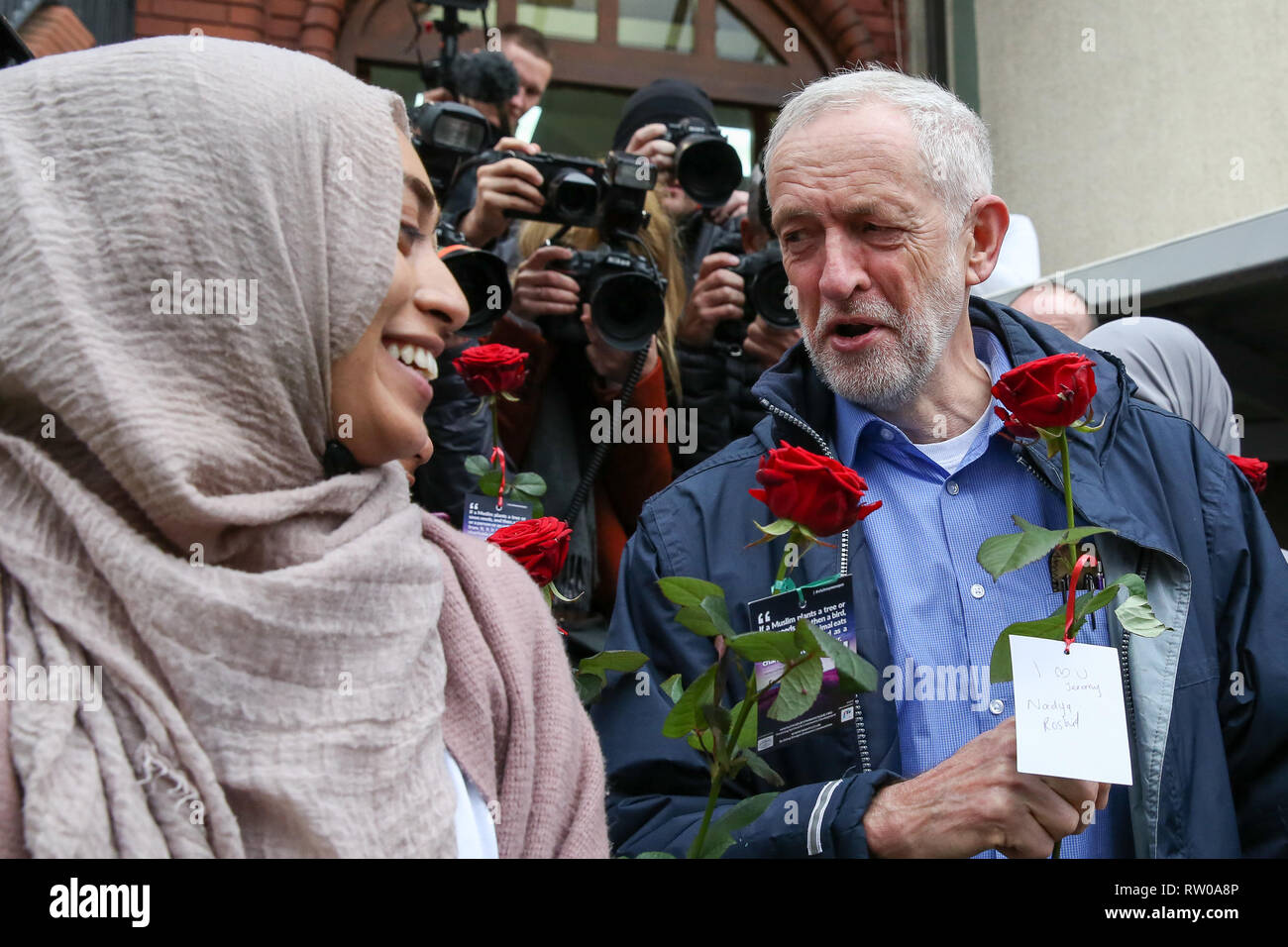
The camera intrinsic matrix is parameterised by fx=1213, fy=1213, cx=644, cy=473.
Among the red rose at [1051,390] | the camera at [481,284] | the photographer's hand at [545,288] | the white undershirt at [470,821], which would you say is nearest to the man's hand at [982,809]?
the red rose at [1051,390]

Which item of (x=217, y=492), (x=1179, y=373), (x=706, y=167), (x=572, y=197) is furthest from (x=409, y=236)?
(x=1179, y=373)

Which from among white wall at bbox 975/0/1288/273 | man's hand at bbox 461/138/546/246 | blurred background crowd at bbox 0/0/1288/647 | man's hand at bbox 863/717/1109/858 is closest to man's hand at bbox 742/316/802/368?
blurred background crowd at bbox 0/0/1288/647

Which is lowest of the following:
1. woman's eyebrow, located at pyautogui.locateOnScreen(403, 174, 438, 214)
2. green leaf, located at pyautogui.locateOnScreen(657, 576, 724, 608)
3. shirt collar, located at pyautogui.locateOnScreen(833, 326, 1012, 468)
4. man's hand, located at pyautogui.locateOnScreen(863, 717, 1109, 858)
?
man's hand, located at pyautogui.locateOnScreen(863, 717, 1109, 858)

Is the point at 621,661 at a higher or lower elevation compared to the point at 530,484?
lower

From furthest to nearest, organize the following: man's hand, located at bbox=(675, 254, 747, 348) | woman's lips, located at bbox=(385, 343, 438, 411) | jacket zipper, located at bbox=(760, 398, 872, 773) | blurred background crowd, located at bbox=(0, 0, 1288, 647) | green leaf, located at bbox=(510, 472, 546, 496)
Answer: man's hand, located at bbox=(675, 254, 747, 348)
blurred background crowd, located at bbox=(0, 0, 1288, 647)
green leaf, located at bbox=(510, 472, 546, 496)
jacket zipper, located at bbox=(760, 398, 872, 773)
woman's lips, located at bbox=(385, 343, 438, 411)

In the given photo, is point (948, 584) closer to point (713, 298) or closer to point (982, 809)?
point (982, 809)

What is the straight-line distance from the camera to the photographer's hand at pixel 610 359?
2.46 m

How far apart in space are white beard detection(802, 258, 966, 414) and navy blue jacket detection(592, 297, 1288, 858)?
103mm

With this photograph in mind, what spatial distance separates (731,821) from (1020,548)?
39cm

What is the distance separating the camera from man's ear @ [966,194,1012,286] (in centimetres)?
191

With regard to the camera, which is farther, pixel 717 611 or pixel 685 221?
pixel 685 221

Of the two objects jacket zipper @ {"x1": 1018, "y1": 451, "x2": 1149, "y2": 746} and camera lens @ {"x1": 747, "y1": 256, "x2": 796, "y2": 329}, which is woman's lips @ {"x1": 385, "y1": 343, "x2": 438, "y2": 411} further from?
camera lens @ {"x1": 747, "y1": 256, "x2": 796, "y2": 329}

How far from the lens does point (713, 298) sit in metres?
2.61

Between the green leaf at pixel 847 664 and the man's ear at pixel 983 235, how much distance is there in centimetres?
97
